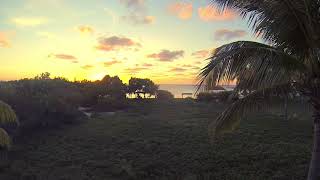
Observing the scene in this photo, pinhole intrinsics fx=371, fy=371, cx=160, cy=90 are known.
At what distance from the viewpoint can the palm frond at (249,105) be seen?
320 inches

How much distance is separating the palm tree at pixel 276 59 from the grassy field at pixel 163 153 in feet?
4.10

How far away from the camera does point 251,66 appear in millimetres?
7707

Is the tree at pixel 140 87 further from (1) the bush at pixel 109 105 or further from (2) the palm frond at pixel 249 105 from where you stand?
(2) the palm frond at pixel 249 105

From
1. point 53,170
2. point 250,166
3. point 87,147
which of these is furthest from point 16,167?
point 250,166

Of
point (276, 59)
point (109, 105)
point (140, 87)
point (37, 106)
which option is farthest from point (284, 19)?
point (140, 87)

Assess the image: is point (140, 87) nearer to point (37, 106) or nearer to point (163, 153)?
point (37, 106)

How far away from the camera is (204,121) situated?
99.0 ft

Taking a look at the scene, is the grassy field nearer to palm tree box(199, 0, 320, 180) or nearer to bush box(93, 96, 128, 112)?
palm tree box(199, 0, 320, 180)

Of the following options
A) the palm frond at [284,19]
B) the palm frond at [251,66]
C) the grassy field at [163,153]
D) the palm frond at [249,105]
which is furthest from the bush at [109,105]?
the palm frond at [251,66]

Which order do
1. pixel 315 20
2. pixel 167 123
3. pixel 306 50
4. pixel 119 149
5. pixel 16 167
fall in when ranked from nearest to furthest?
pixel 315 20
pixel 306 50
pixel 16 167
pixel 119 149
pixel 167 123

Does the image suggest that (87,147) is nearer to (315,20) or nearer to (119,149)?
(119,149)

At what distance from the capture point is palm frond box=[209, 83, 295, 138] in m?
8.12

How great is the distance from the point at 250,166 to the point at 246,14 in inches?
338

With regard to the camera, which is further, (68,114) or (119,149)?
(68,114)
